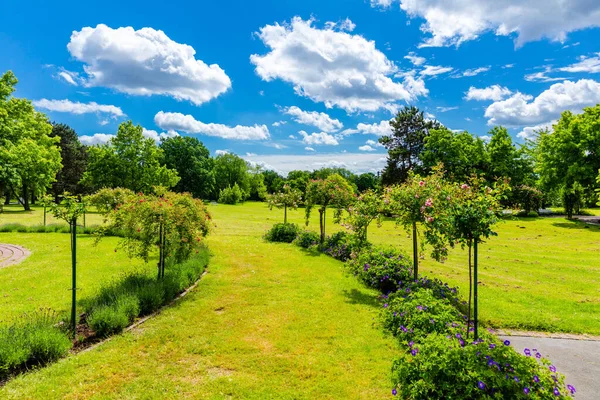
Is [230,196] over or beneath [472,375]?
over

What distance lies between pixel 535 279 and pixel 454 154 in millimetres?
26369

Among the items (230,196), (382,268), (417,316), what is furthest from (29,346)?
(230,196)

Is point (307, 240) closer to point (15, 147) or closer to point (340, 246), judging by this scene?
point (340, 246)

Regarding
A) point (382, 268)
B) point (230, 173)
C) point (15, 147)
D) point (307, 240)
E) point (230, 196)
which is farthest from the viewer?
point (230, 173)

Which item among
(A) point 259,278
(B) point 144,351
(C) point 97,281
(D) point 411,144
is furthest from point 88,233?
(D) point 411,144

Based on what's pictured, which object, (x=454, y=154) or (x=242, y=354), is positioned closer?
(x=242, y=354)

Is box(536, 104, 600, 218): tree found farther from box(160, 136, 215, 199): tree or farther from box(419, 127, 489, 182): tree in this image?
box(160, 136, 215, 199): tree

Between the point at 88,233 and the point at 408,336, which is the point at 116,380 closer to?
the point at 408,336

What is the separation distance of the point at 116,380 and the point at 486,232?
20.5 feet

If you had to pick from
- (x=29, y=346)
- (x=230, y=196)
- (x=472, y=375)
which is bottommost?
(x=29, y=346)

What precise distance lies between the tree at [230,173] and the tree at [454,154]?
1761 inches

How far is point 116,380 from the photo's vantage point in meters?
4.70

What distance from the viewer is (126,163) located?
123ft

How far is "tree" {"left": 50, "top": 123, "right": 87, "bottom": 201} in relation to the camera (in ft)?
145
